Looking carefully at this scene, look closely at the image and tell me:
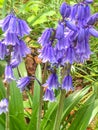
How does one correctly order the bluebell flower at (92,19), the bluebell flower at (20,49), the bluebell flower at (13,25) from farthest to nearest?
the bluebell flower at (20,49)
the bluebell flower at (13,25)
the bluebell flower at (92,19)

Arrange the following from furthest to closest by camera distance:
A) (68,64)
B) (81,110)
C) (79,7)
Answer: (81,110) < (68,64) < (79,7)

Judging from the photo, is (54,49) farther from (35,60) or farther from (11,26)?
(35,60)

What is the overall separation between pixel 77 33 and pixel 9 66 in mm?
556

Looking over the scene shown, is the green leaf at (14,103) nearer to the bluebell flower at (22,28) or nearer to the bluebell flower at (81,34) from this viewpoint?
the bluebell flower at (22,28)

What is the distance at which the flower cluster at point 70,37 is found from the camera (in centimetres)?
217

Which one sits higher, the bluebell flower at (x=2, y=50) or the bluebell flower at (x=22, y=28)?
the bluebell flower at (x=22, y=28)

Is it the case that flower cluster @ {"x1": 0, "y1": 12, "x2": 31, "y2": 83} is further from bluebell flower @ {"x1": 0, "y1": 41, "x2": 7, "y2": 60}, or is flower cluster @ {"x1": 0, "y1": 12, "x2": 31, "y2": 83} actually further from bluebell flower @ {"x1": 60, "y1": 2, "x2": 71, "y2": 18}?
bluebell flower @ {"x1": 60, "y1": 2, "x2": 71, "y2": 18}

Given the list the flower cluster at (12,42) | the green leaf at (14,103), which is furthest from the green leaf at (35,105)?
the flower cluster at (12,42)

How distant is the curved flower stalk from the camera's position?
2170mm

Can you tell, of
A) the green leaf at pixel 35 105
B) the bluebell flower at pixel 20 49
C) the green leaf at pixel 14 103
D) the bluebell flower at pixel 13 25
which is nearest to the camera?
the bluebell flower at pixel 13 25

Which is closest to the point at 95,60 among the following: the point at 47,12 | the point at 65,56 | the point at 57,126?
the point at 47,12

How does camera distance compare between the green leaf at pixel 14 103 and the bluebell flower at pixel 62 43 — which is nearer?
the bluebell flower at pixel 62 43

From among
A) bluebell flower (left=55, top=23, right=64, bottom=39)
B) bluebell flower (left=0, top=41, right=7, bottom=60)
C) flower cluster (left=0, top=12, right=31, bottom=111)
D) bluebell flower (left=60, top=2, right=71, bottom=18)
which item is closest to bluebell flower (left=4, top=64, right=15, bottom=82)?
flower cluster (left=0, top=12, right=31, bottom=111)

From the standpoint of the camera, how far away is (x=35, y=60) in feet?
17.8
